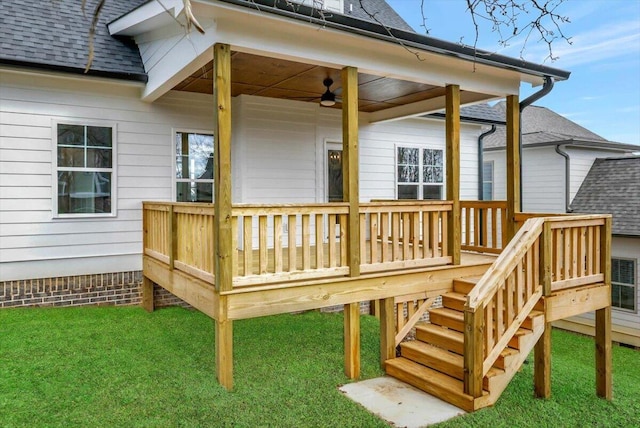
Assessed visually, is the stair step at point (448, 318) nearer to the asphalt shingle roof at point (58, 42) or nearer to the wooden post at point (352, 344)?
the wooden post at point (352, 344)

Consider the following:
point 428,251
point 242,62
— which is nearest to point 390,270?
point 428,251

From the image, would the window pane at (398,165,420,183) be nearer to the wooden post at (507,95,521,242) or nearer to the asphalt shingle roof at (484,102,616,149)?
the wooden post at (507,95,521,242)

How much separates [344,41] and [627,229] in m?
9.73

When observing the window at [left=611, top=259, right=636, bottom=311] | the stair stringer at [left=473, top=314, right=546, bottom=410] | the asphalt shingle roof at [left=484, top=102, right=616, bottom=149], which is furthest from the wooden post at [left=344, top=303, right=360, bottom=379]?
the asphalt shingle roof at [left=484, top=102, right=616, bottom=149]

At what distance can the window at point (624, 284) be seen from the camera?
11375 mm

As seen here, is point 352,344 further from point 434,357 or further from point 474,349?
point 474,349

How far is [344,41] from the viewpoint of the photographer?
5.23 m

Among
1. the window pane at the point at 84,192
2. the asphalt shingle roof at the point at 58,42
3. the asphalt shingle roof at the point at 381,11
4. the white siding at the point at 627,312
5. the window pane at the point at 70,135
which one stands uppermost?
the asphalt shingle roof at the point at 381,11

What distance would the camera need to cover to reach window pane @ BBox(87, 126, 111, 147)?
22.8ft

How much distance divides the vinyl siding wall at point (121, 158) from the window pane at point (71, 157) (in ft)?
0.44

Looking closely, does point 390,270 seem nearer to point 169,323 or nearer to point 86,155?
point 169,323

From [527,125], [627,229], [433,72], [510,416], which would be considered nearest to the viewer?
[510,416]

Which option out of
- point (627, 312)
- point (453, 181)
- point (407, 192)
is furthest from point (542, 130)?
point (453, 181)

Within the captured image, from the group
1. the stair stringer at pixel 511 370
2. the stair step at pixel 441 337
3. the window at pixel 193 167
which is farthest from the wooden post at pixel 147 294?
the stair stringer at pixel 511 370
